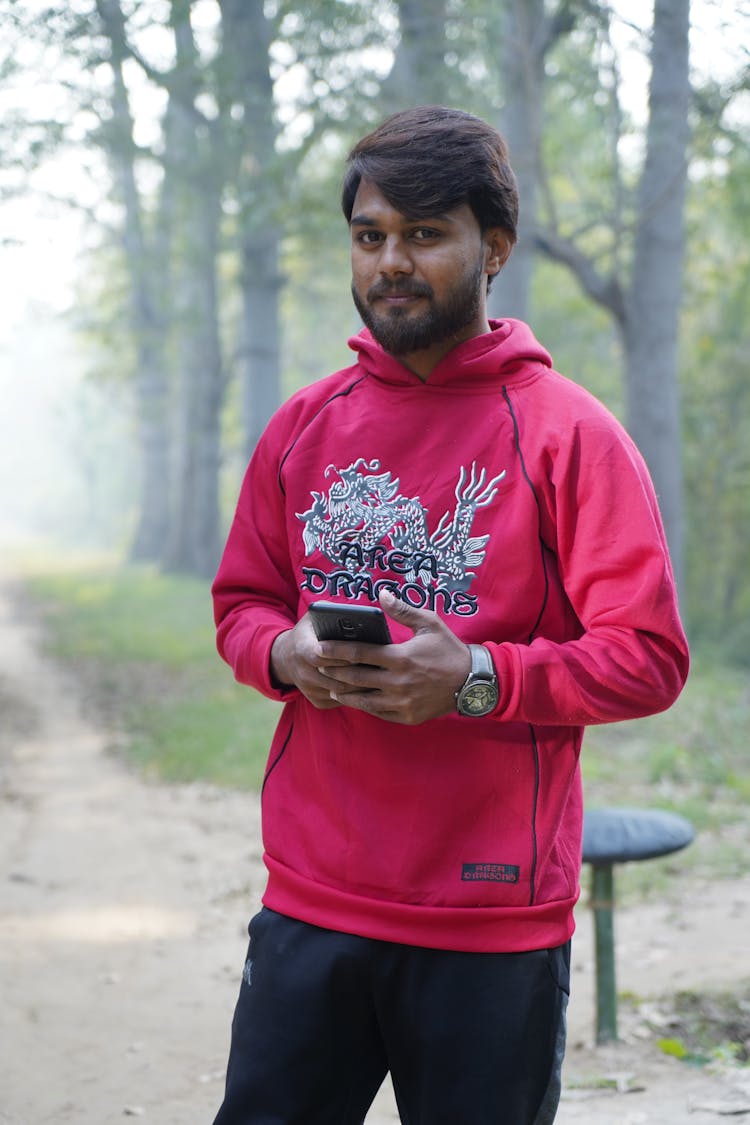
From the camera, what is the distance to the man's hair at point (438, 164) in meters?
2.38

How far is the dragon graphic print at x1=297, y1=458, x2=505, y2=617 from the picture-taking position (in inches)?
94.0

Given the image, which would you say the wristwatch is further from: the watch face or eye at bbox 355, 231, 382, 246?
eye at bbox 355, 231, 382, 246

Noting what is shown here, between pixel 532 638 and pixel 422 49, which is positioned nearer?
pixel 532 638

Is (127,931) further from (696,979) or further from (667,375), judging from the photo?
(667,375)

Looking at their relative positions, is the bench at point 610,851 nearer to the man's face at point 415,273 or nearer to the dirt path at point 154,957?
the dirt path at point 154,957

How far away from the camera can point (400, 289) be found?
8.04 ft

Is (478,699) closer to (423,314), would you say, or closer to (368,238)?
(423,314)

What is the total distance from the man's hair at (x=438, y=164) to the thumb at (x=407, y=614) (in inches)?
30.8

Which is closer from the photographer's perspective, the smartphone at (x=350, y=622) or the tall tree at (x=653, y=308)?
the smartphone at (x=350, y=622)

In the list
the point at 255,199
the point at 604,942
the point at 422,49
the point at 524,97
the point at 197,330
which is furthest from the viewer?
the point at 197,330

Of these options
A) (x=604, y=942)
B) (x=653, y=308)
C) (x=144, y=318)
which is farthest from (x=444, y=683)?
(x=144, y=318)

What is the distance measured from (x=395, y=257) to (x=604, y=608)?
2.59 feet

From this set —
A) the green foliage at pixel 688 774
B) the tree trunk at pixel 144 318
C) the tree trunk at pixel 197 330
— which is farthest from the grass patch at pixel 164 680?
the tree trunk at pixel 144 318

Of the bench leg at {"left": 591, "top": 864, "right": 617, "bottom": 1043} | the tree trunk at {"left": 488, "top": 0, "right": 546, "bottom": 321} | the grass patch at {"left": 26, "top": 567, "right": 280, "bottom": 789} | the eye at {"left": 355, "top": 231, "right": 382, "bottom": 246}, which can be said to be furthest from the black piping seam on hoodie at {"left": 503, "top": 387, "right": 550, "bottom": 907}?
the tree trunk at {"left": 488, "top": 0, "right": 546, "bottom": 321}
